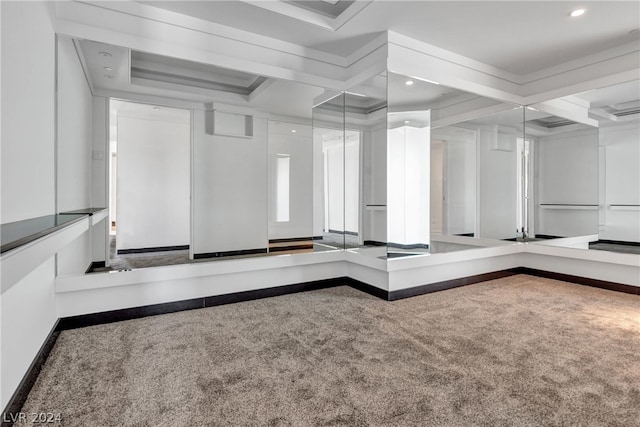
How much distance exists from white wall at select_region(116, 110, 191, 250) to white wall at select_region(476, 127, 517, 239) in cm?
447

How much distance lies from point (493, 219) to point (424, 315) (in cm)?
250

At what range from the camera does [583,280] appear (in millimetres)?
3998

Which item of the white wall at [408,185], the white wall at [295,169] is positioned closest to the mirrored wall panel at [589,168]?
the white wall at [408,185]

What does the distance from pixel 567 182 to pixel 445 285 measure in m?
2.42

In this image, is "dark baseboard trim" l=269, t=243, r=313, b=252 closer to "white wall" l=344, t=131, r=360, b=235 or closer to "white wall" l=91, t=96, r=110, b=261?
"white wall" l=344, t=131, r=360, b=235

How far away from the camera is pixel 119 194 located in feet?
18.0

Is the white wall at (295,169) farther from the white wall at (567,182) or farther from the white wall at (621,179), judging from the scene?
the white wall at (621,179)

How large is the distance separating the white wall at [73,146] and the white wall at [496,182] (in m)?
4.63

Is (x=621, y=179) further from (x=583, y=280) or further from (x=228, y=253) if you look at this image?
(x=228, y=253)

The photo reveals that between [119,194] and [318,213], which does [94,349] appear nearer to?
[318,213]

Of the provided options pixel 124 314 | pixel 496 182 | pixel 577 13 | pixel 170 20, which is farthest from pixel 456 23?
pixel 124 314

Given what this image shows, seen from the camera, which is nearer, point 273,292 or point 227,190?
point 273,292

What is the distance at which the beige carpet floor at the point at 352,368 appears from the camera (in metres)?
1.55

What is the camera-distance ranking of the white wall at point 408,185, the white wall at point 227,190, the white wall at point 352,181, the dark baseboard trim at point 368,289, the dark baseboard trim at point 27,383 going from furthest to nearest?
1. the white wall at point 227,190
2. the white wall at point 352,181
3. the white wall at point 408,185
4. the dark baseboard trim at point 368,289
5. the dark baseboard trim at point 27,383
